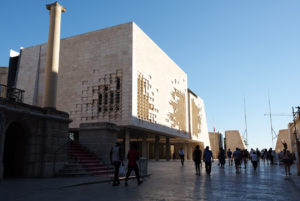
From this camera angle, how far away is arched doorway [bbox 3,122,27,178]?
1363 cm

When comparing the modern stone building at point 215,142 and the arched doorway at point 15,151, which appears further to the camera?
the modern stone building at point 215,142

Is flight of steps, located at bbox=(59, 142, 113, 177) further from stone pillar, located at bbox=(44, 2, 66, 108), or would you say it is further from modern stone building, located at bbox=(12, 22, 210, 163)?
modern stone building, located at bbox=(12, 22, 210, 163)

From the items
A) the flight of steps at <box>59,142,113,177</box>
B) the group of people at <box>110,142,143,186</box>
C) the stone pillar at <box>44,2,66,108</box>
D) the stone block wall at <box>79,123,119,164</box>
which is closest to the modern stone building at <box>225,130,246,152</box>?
the stone block wall at <box>79,123,119,164</box>

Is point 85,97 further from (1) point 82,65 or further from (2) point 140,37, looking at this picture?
(2) point 140,37

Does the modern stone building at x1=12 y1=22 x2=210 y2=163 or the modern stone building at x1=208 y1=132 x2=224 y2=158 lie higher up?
the modern stone building at x1=12 y1=22 x2=210 y2=163

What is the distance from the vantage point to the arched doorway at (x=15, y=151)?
13633 millimetres

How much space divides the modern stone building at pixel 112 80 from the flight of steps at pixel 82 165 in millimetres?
17436

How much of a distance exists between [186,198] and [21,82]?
1803 inches

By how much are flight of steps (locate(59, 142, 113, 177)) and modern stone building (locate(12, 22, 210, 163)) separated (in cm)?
1744

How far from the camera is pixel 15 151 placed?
13867 mm

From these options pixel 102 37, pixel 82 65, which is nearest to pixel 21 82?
pixel 82 65

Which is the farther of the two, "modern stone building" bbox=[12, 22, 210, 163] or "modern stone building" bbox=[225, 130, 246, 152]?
"modern stone building" bbox=[225, 130, 246, 152]

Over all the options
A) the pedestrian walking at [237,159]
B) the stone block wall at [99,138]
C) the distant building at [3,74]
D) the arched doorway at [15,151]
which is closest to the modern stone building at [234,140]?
the distant building at [3,74]

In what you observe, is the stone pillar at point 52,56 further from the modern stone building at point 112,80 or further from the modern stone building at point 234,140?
the modern stone building at point 234,140
